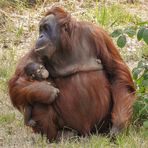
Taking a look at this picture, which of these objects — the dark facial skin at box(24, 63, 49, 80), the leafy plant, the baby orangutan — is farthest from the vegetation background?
the dark facial skin at box(24, 63, 49, 80)

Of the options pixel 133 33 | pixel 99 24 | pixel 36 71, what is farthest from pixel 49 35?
pixel 99 24

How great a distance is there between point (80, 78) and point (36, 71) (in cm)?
31

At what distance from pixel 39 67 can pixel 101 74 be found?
1.49ft

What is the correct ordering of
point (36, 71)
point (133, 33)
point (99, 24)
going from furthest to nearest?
point (99, 24) → point (36, 71) → point (133, 33)

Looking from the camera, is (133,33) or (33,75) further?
(33,75)

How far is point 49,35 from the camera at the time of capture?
14.9 feet

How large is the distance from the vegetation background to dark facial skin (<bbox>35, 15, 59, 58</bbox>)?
A: 0.44 m

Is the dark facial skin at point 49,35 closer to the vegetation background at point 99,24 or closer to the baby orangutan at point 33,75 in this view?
the baby orangutan at point 33,75

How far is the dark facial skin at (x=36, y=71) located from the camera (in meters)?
4.51

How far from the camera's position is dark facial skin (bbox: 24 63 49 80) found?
4508 mm

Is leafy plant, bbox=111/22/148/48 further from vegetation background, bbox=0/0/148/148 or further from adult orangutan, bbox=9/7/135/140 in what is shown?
adult orangutan, bbox=9/7/135/140

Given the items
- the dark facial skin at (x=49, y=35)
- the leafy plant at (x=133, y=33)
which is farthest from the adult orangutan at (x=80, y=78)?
the leafy plant at (x=133, y=33)

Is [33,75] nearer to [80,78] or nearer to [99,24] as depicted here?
[80,78]

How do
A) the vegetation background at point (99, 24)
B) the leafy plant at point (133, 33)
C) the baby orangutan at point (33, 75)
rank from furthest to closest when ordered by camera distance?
the baby orangutan at point (33, 75), the vegetation background at point (99, 24), the leafy plant at point (133, 33)
